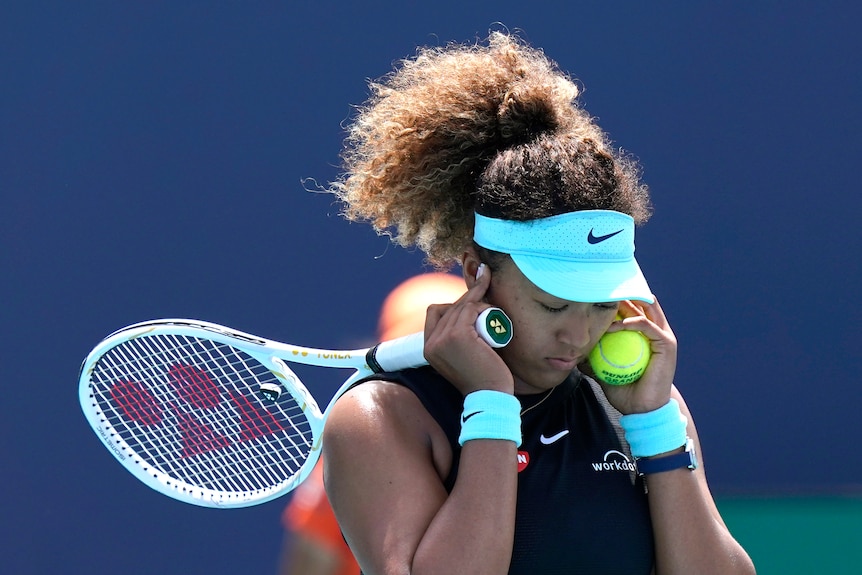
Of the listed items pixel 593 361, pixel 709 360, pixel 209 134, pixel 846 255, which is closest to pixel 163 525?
pixel 209 134

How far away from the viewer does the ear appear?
2232 mm

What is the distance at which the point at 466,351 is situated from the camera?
2066 mm

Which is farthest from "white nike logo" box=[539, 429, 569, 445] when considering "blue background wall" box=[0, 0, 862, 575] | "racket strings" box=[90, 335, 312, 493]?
"blue background wall" box=[0, 0, 862, 575]

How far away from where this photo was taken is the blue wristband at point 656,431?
7.07 ft

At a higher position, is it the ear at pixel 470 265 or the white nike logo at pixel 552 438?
the ear at pixel 470 265

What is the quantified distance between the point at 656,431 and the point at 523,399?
0.26m

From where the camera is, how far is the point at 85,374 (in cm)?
281

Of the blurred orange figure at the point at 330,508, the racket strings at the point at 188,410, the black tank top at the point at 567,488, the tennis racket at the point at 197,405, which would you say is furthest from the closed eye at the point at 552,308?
the blurred orange figure at the point at 330,508

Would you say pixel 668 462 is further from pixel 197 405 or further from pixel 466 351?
pixel 197 405

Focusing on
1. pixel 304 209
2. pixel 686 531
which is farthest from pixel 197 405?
pixel 686 531

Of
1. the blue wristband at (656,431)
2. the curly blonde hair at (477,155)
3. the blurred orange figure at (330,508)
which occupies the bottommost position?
the blurred orange figure at (330,508)

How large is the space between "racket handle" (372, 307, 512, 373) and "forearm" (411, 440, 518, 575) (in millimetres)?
215

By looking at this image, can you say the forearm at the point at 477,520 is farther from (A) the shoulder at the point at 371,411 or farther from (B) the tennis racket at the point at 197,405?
(B) the tennis racket at the point at 197,405

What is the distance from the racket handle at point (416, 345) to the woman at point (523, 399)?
3cm
